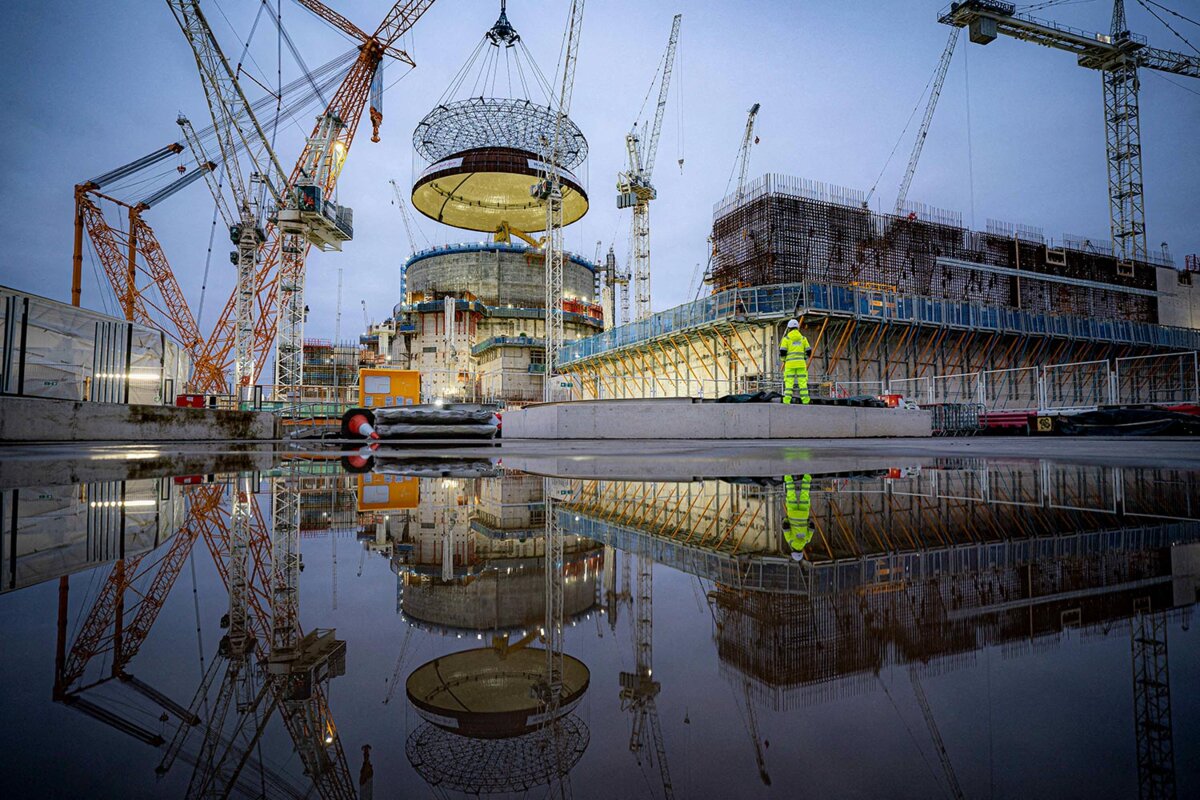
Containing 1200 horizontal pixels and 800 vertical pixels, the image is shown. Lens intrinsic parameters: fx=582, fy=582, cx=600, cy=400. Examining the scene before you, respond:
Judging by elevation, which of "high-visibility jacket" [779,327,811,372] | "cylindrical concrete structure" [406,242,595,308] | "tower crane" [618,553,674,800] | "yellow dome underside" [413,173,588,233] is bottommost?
"tower crane" [618,553,674,800]

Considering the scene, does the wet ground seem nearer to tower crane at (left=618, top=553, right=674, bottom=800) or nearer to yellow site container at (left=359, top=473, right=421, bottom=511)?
tower crane at (left=618, top=553, right=674, bottom=800)

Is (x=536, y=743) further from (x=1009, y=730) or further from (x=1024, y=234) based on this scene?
(x=1024, y=234)

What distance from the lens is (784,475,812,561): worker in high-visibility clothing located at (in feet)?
5.94

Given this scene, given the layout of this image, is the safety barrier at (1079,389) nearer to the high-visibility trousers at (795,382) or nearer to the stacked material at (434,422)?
the high-visibility trousers at (795,382)

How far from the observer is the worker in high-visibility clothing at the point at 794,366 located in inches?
481

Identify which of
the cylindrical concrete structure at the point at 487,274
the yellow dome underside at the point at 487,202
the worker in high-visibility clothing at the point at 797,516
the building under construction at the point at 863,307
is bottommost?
the worker in high-visibility clothing at the point at 797,516

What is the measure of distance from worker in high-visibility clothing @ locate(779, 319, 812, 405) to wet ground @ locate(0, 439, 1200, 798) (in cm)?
1048

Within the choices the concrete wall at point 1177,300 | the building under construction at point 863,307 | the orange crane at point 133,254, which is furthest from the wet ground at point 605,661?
the concrete wall at point 1177,300

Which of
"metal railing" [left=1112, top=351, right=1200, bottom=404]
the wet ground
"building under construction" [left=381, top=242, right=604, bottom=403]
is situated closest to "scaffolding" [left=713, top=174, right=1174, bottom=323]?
"metal railing" [left=1112, top=351, right=1200, bottom=404]

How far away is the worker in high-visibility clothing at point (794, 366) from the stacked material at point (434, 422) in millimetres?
6284

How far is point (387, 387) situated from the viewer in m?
29.2

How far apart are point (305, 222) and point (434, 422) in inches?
991

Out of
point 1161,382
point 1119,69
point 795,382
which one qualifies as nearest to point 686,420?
point 795,382

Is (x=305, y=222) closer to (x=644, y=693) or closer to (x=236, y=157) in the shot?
(x=236, y=157)
